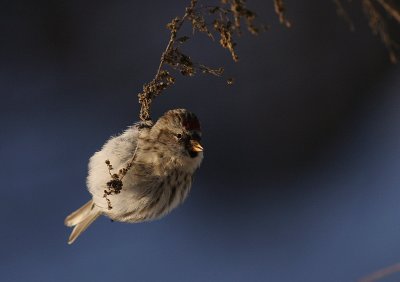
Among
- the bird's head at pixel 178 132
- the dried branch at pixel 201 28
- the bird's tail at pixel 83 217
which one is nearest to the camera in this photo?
the dried branch at pixel 201 28

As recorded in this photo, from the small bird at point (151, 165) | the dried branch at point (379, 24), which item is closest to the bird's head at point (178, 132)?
the small bird at point (151, 165)

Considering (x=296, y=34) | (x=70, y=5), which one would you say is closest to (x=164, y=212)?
(x=296, y=34)

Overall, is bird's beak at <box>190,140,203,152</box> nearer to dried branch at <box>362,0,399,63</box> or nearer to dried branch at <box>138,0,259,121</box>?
dried branch at <box>138,0,259,121</box>

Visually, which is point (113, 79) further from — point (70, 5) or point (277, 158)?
point (277, 158)

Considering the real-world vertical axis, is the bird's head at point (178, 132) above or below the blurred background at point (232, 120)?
below

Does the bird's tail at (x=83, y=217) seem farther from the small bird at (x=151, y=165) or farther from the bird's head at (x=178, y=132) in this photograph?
the bird's head at (x=178, y=132)

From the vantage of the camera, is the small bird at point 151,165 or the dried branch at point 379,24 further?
the small bird at point 151,165

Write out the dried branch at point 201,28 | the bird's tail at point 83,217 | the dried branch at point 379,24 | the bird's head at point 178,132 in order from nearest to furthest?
the dried branch at point 379,24
the dried branch at point 201,28
the bird's head at point 178,132
the bird's tail at point 83,217

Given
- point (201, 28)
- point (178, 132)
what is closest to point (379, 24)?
point (201, 28)
